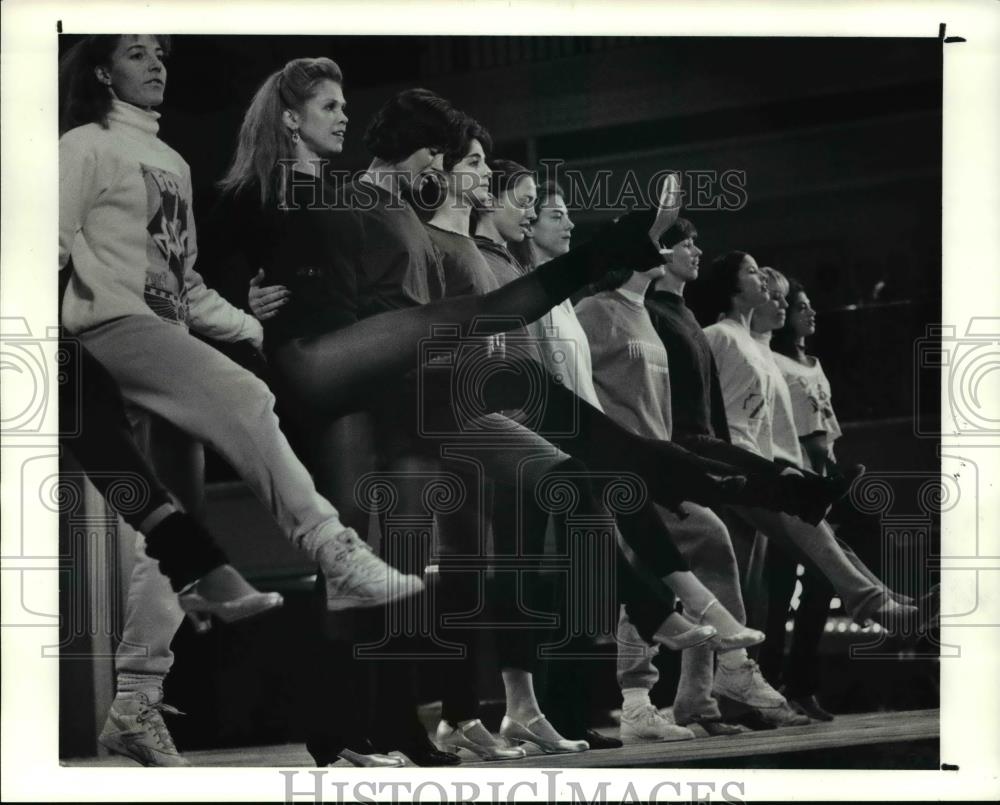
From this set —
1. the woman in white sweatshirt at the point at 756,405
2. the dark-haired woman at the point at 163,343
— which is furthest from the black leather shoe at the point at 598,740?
the woman in white sweatshirt at the point at 756,405

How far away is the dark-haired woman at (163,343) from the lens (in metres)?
5.78

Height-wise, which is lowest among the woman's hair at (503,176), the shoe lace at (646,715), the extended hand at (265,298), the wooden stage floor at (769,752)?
the wooden stage floor at (769,752)

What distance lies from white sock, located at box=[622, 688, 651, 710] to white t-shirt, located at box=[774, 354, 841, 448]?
1047 mm

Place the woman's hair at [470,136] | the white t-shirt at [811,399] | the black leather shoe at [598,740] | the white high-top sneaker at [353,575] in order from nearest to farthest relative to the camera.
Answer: the white high-top sneaker at [353,575], the black leather shoe at [598,740], the woman's hair at [470,136], the white t-shirt at [811,399]

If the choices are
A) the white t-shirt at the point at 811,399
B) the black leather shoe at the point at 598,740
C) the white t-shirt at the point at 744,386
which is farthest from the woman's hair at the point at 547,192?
the black leather shoe at the point at 598,740

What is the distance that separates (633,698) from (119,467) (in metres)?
1.80

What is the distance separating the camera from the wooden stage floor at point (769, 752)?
579 cm

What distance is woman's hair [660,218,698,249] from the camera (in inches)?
239

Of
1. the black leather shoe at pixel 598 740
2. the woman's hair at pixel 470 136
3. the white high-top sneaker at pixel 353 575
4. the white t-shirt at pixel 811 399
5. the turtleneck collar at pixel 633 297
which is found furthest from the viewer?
the white t-shirt at pixel 811 399

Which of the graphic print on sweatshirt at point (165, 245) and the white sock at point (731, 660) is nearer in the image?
the graphic print on sweatshirt at point (165, 245)

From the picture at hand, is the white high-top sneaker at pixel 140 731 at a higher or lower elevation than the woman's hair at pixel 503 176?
lower

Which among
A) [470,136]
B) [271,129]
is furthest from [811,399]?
[271,129]

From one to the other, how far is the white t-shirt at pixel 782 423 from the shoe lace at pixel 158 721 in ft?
7.15

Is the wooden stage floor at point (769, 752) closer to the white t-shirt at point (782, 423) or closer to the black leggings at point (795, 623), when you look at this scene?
the black leggings at point (795, 623)
